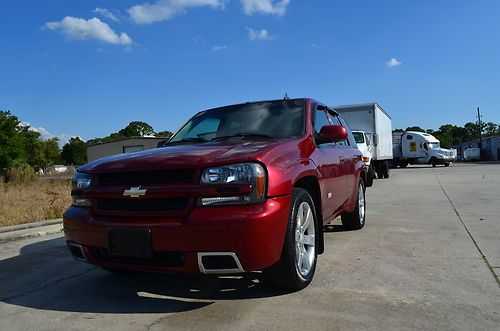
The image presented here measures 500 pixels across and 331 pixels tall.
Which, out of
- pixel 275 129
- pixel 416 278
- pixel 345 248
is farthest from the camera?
A: pixel 345 248

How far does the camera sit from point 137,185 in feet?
12.3

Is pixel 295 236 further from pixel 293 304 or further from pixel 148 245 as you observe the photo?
pixel 148 245

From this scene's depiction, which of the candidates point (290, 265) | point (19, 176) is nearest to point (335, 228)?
point (290, 265)

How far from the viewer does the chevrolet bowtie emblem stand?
367cm

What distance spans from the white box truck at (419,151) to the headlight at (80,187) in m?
37.9

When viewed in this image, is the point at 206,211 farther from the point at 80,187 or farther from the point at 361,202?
the point at 361,202

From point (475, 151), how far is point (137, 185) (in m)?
65.7

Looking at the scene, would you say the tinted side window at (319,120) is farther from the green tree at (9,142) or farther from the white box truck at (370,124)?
the green tree at (9,142)

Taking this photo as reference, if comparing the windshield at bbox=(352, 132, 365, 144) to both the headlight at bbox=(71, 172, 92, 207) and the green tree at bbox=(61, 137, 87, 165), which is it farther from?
the green tree at bbox=(61, 137, 87, 165)

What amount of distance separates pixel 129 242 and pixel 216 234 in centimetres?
72

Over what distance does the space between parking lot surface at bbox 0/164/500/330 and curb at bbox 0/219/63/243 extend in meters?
0.98

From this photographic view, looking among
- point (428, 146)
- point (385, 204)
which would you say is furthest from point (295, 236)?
point (428, 146)

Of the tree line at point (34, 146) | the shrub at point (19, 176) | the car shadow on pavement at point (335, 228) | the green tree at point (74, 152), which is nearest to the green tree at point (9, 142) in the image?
the tree line at point (34, 146)

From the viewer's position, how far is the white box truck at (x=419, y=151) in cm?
3856
